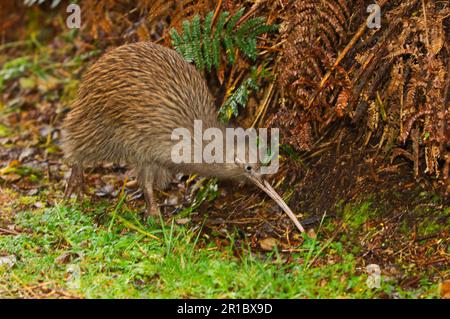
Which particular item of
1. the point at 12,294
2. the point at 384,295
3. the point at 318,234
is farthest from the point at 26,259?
the point at 384,295

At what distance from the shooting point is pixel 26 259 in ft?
14.2

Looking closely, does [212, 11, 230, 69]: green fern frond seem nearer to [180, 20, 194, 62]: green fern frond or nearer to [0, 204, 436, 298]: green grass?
[180, 20, 194, 62]: green fern frond

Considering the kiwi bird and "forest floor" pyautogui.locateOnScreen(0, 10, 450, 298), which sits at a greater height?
the kiwi bird

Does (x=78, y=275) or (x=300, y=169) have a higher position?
(x=300, y=169)

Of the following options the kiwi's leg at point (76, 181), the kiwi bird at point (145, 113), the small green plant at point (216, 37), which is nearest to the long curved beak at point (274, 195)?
the kiwi bird at point (145, 113)

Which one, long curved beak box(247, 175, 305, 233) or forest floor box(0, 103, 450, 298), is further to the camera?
long curved beak box(247, 175, 305, 233)

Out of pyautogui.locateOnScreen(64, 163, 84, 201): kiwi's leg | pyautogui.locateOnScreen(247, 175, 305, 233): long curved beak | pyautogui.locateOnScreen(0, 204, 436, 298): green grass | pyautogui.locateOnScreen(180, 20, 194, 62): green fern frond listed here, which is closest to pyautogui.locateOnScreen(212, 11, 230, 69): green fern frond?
pyautogui.locateOnScreen(180, 20, 194, 62): green fern frond

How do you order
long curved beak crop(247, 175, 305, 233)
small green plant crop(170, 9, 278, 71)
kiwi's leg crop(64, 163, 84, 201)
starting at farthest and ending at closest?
kiwi's leg crop(64, 163, 84, 201) < small green plant crop(170, 9, 278, 71) < long curved beak crop(247, 175, 305, 233)

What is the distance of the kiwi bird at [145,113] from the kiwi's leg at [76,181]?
0.20 m

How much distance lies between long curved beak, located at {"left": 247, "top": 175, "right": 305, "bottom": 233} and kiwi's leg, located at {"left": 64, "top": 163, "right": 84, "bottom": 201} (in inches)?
51.4

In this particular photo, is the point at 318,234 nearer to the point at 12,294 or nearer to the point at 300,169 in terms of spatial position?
the point at 300,169

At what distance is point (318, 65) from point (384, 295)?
4.72ft

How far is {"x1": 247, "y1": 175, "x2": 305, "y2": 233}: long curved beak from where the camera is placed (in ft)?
14.6
